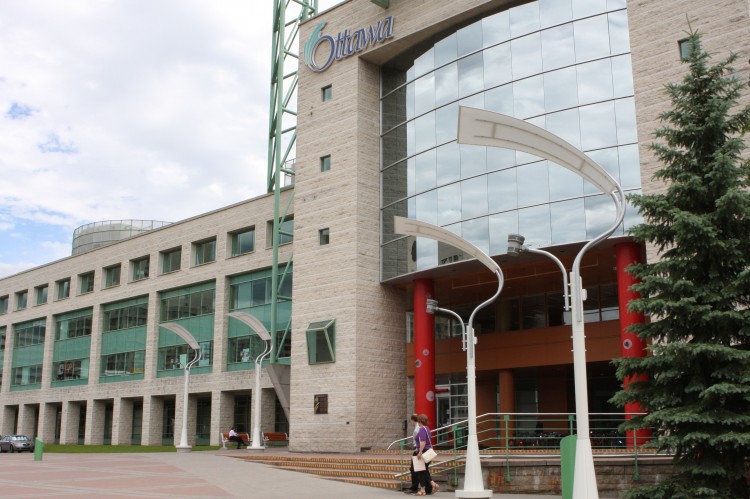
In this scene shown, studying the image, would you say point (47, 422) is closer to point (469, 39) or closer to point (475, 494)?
point (469, 39)

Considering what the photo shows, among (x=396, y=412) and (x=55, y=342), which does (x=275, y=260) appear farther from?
(x=55, y=342)

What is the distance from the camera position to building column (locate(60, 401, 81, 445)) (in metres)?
54.9

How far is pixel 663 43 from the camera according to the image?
24547mm

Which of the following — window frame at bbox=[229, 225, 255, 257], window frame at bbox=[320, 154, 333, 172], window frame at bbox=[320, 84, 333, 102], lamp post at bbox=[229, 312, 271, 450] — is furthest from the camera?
window frame at bbox=[229, 225, 255, 257]

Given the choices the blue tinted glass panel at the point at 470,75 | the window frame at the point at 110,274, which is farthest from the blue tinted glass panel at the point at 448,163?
the window frame at the point at 110,274

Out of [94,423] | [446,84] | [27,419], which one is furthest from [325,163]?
[27,419]

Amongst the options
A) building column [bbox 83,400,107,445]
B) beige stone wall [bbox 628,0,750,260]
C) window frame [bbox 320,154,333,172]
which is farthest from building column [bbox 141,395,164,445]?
beige stone wall [bbox 628,0,750,260]

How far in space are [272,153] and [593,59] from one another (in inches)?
766

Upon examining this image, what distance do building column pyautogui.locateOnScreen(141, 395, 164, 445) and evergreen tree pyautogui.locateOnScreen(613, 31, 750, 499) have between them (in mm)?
37935

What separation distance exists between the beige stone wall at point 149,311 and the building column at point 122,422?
64 millimetres

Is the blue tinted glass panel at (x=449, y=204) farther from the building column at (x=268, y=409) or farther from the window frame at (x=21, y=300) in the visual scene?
the window frame at (x=21, y=300)

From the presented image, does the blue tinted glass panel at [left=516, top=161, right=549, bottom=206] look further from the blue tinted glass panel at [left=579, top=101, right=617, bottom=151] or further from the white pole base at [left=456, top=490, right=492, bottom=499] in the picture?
the white pole base at [left=456, top=490, right=492, bottom=499]

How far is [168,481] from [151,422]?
2816 cm

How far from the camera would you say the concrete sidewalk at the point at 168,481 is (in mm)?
18094
